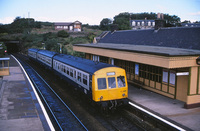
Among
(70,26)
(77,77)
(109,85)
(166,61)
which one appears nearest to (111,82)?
(109,85)

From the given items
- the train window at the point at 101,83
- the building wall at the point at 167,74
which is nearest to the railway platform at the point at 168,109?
the building wall at the point at 167,74

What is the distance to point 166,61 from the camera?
35.4ft

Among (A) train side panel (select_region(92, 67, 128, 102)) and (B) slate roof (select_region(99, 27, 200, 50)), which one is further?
(B) slate roof (select_region(99, 27, 200, 50))

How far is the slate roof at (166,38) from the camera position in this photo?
45.4 feet

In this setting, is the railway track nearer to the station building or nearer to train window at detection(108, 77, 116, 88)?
train window at detection(108, 77, 116, 88)

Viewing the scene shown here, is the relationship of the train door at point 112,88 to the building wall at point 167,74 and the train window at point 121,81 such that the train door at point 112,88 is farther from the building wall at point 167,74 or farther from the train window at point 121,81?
the building wall at point 167,74

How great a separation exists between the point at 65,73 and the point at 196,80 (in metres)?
10.1

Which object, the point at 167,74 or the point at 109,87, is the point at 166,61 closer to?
the point at 167,74

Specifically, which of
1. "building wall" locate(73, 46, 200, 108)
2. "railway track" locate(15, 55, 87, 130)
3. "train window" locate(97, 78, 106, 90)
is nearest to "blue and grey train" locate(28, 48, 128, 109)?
"train window" locate(97, 78, 106, 90)

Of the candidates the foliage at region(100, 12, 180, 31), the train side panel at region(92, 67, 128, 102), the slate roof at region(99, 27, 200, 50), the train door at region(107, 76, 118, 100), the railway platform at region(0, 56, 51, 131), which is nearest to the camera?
the railway platform at region(0, 56, 51, 131)

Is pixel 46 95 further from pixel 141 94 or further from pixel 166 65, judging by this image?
pixel 166 65

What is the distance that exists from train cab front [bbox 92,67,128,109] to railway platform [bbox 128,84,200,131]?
5.17 ft

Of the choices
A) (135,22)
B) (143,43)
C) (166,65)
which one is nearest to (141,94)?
(166,65)

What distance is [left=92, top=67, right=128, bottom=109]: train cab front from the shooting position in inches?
424
